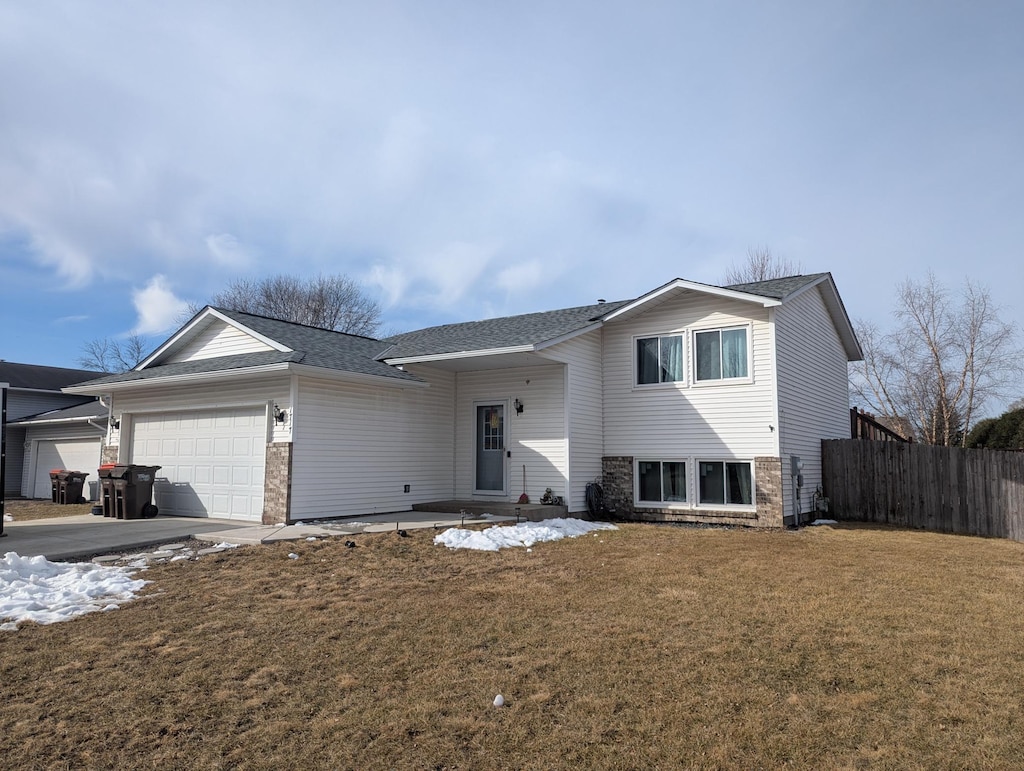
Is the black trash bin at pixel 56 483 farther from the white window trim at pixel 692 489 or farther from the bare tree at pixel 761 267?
the bare tree at pixel 761 267

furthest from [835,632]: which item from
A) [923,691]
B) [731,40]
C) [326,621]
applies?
[731,40]

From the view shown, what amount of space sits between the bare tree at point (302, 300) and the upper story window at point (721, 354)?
25.9 metres

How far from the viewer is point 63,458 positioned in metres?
21.1

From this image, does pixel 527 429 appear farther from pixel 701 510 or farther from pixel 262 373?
pixel 262 373

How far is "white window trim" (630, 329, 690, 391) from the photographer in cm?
1351

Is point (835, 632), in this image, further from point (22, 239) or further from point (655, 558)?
point (22, 239)

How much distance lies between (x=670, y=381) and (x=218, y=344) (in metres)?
10.1

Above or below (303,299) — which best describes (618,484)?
below

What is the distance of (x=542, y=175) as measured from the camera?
1366cm

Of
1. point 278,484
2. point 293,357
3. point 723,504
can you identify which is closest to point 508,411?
point 293,357

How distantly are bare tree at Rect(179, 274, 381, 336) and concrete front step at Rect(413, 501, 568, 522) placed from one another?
23627 millimetres

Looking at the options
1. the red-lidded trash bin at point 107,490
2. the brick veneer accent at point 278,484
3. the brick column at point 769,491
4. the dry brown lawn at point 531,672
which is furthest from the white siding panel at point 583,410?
the red-lidded trash bin at point 107,490

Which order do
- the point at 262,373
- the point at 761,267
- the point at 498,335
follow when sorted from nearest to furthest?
the point at 262,373 < the point at 498,335 < the point at 761,267

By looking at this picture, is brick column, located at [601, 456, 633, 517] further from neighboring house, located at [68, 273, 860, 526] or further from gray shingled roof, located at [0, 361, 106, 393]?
gray shingled roof, located at [0, 361, 106, 393]
